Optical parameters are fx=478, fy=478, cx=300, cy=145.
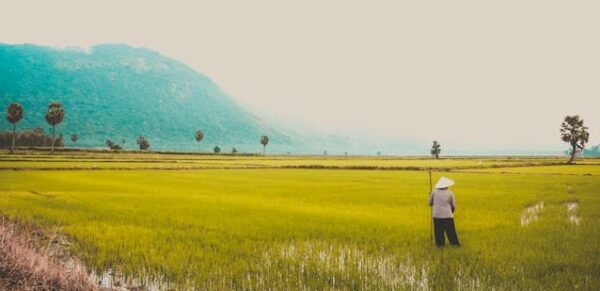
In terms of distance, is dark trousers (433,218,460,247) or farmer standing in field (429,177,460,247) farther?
dark trousers (433,218,460,247)

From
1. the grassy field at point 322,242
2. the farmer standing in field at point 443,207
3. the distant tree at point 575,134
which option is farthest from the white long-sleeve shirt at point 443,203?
the distant tree at point 575,134

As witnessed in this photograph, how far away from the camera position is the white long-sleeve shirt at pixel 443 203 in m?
10.0

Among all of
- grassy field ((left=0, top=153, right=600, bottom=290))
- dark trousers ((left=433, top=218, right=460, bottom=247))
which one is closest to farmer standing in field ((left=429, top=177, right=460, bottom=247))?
dark trousers ((left=433, top=218, right=460, bottom=247))

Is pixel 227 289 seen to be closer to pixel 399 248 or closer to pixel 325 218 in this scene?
pixel 399 248

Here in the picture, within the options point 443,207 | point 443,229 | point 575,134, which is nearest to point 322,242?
point 443,229

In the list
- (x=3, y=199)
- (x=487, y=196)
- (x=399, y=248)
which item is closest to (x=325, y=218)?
(x=399, y=248)

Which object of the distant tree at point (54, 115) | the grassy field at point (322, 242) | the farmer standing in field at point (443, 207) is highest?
the distant tree at point (54, 115)

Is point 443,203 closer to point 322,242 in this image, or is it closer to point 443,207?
point 443,207

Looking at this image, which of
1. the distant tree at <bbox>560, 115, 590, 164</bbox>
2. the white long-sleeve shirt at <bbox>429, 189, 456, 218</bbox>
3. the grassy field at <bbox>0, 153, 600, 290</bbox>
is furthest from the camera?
the distant tree at <bbox>560, 115, 590, 164</bbox>

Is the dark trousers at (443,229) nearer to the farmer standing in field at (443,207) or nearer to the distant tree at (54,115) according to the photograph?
the farmer standing in field at (443,207)

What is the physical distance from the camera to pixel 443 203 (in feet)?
33.1

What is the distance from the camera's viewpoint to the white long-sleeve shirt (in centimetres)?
1004

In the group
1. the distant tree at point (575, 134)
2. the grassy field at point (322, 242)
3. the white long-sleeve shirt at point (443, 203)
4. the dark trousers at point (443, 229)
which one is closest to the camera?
the grassy field at point (322, 242)

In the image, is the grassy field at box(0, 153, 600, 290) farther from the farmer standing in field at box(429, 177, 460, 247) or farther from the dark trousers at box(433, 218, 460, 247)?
the farmer standing in field at box(429, 177, 460, 247)
